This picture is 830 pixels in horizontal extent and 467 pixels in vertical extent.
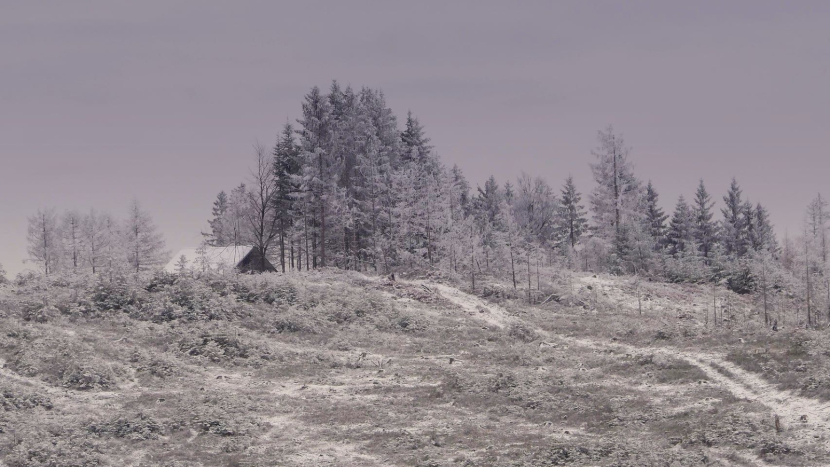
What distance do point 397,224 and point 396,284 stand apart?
14.7 metres

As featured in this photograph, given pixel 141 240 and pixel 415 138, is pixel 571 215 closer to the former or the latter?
pixel 415 138

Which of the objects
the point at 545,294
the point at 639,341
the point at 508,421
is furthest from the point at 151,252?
the point at 508,421

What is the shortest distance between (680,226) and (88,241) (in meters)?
72.2

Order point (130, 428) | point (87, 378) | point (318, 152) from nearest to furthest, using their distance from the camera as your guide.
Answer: point (130, 428)
point (87, 378)
point (318, 152)

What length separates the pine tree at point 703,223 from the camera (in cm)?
8194

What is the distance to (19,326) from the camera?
2889 cm

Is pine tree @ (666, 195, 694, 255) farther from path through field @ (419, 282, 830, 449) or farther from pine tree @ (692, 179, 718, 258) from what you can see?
path through field @ (419, 282, 830, 449)

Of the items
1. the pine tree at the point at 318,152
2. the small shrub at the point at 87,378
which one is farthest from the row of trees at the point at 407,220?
the small shrub at the point at 87,378

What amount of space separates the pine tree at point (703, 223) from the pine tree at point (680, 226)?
79 centimetres

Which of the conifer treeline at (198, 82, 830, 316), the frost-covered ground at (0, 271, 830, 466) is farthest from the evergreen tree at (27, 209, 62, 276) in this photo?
the frost-covered ground at (0, 271, 830, 466)

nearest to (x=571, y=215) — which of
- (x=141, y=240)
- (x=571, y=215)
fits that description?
(x=571, y=215)

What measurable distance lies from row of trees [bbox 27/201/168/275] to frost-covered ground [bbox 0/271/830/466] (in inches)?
1526

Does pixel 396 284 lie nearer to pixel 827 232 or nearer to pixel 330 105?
pixel 330 105

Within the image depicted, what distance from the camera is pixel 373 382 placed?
25.1 metres
